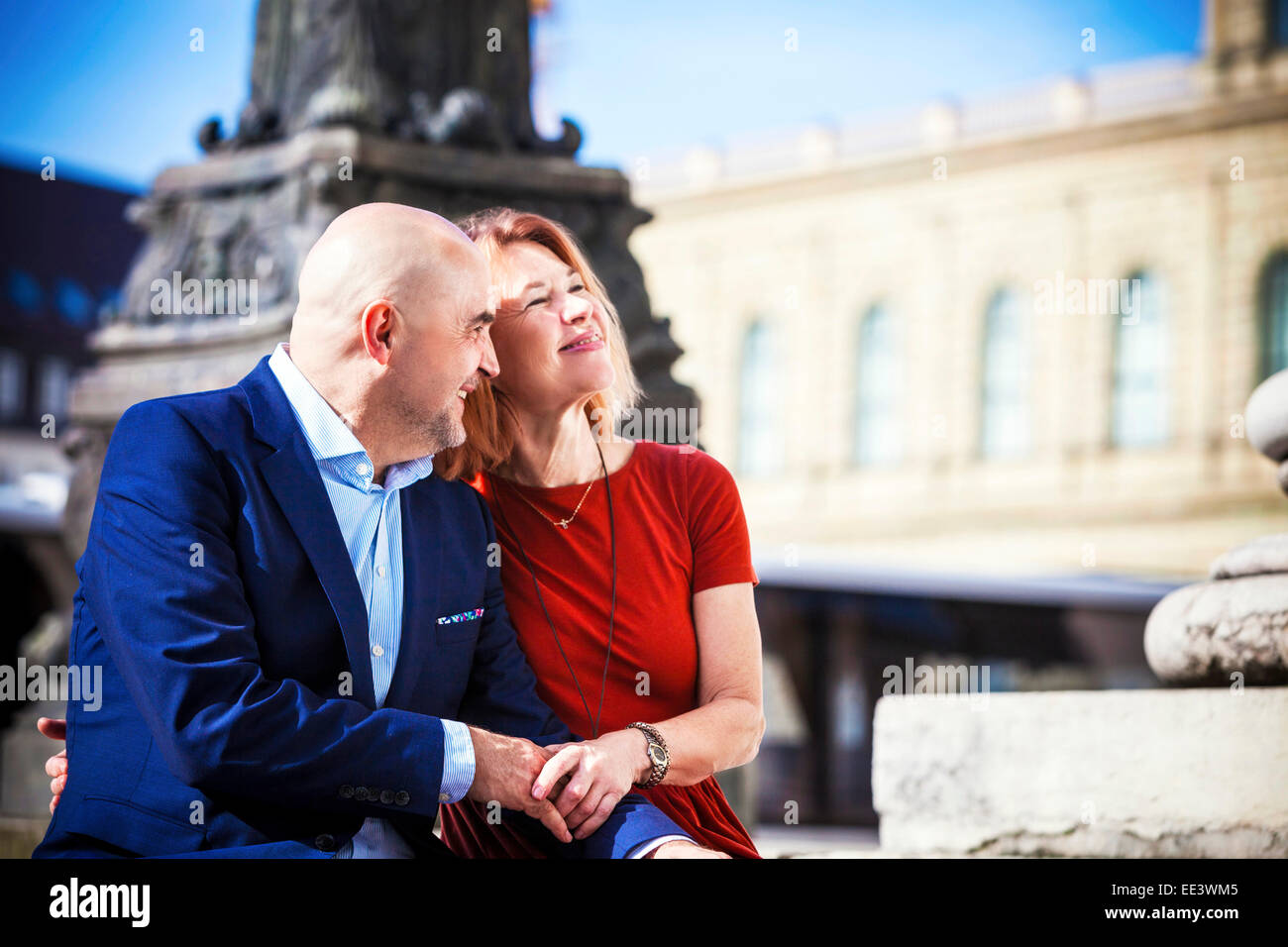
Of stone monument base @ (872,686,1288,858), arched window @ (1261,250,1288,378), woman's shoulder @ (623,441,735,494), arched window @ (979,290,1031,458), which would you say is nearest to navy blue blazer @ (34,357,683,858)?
woman's shoulder @ (623,441,735,494)

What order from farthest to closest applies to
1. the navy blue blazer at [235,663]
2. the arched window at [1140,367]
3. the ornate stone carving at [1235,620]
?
the arched window at [1140,367], the ornate stone carving at [1235,620], the navy blue blazer at [235,663]

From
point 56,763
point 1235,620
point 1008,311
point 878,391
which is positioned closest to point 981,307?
point 1008,311

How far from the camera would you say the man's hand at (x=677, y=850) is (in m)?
2.71

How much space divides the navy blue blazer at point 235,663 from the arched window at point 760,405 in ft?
112

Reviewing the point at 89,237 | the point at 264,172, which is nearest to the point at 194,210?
the point at 264,172

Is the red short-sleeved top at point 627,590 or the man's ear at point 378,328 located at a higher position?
the man's ear at point 378,328

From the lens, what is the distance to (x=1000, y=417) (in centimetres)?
3412

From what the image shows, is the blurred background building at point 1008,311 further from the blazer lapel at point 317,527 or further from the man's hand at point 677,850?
the blazer lapel at point 317,527

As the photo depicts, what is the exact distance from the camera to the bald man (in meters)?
2.47

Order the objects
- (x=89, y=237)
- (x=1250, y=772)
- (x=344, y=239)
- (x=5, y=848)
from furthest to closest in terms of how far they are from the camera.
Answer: (x=89, y=237)
(x=5, y=848)
(x=1250, y=772)
(x=344, y=239)

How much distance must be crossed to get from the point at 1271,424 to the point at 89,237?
120 feet

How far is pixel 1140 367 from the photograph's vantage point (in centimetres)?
3238

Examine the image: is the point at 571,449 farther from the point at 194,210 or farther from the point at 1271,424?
the point at 194,210

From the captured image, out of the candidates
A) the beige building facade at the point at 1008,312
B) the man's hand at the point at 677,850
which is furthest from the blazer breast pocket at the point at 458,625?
the beige building facade at the point at 1008,312
